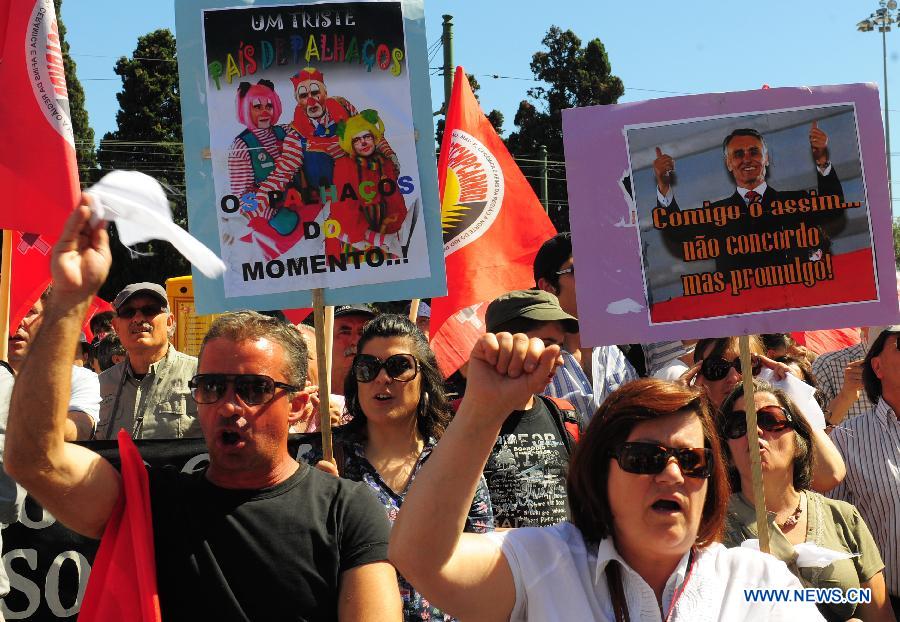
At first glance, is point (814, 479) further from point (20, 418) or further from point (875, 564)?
point (20, 418)

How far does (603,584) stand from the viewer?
2441 mm

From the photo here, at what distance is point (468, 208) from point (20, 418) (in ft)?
14.5

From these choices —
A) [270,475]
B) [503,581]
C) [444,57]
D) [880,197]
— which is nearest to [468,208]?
[880,197]

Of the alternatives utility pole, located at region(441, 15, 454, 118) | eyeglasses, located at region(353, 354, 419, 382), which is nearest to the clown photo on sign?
eyeglasses, located at region(353, 354, 419, 382)

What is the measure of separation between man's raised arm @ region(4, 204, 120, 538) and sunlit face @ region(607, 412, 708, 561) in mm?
1294

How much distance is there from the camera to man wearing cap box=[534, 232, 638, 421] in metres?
4.92

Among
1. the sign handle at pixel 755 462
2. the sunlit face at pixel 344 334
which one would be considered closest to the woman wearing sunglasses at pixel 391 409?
the sign handle at pixel 755 462

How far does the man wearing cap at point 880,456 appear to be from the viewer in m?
4.35

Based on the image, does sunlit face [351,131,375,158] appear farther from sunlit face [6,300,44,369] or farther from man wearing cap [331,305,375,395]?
sunlit face [6,300,44,369]

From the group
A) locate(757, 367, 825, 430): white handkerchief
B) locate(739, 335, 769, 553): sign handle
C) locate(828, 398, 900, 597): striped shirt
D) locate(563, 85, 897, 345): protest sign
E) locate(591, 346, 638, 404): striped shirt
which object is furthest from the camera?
locate(591, 346, 638, 404): striped shirt

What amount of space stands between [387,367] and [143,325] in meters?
2.24

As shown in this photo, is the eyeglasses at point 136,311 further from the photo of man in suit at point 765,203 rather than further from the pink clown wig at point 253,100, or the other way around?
the photo of man in suit at point 765,203

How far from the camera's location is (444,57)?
59.2 feet

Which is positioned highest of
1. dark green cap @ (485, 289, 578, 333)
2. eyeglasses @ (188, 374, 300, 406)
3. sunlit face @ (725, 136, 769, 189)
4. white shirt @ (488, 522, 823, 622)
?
sunlit face @ (725, 136, 769, 189)
